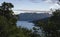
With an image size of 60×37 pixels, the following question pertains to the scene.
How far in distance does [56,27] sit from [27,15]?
76.8ft

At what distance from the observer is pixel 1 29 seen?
73.7 ft

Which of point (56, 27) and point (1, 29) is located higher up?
point (1, 29)

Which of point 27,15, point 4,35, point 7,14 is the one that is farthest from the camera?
point 27,15

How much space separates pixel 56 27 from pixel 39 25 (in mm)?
3278

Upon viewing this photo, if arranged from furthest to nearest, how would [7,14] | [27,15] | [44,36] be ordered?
[27,15], [7,14], [44,36]

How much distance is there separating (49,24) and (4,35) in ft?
43.2

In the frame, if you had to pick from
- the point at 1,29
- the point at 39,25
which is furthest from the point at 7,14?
the point at 1,29

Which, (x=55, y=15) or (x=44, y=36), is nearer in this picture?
(x=44, y=36)

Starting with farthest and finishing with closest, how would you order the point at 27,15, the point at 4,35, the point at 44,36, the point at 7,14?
the point at 27,15 → the point at 7,14 → the point at 44,36 → the point at 4,35

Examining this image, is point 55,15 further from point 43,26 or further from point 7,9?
point 7,9

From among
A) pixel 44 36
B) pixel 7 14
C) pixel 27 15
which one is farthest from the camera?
pixel 27 15

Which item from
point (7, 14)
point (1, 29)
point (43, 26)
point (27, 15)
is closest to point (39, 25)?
point (43, 26)

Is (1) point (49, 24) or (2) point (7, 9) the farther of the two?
(2) point (7, 9)

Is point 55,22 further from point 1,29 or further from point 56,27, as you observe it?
point 1,29
